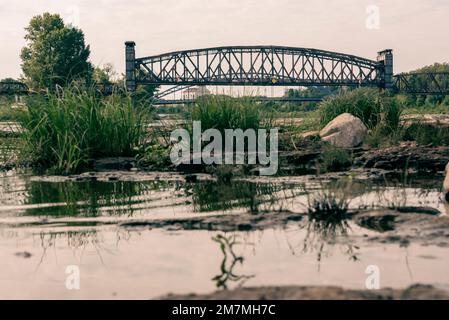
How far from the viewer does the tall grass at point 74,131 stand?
13352mm

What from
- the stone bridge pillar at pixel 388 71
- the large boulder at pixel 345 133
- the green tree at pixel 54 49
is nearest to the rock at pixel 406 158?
the large boulder at pixel 345 133

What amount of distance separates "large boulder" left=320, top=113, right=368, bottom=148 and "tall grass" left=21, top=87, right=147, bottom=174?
426cm

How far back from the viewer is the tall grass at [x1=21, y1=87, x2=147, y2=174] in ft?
43.8

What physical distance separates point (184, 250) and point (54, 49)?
54143 millimetres

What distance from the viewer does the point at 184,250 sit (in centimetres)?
587

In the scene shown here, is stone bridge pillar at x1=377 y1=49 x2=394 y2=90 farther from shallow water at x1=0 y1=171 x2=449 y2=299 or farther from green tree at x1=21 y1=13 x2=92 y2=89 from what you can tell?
shallow water at x1=0 y1=171 x2=449 y2=299

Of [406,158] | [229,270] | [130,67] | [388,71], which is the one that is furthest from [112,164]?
[388,71]

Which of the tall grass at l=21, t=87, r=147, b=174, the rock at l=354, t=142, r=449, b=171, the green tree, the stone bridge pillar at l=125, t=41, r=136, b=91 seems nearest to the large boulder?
the rock at l=354, t=142, r=449, b=171

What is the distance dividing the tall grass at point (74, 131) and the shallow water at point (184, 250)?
380 centimetres

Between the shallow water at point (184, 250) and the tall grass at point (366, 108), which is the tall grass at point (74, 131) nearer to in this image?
the shallow water at point (184, 250)

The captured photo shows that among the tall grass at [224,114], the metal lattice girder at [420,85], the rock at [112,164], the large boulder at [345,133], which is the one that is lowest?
the rock at [112,164]

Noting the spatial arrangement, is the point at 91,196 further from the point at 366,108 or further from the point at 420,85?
the point at 420,85

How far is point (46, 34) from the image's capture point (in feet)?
194

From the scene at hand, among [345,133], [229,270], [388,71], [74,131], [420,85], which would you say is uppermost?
[388,71]
